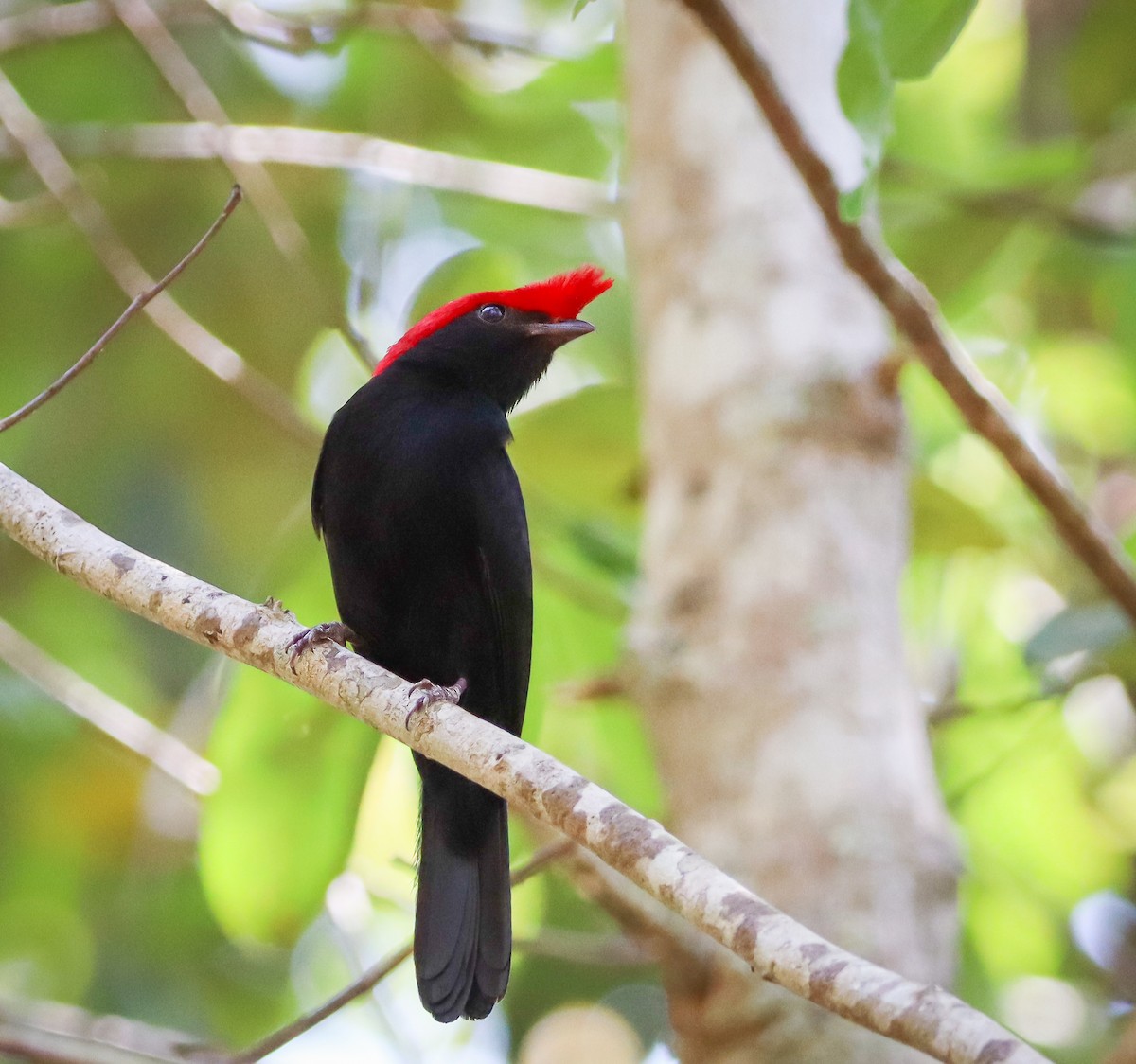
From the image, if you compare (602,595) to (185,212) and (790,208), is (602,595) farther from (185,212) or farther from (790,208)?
(185,212)

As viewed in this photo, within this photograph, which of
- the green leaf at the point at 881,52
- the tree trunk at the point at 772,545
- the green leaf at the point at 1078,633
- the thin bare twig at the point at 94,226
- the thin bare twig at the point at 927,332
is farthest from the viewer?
the thin bare twig at the point at 94,226

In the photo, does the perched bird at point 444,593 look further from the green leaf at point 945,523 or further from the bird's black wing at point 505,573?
the green leaf at point 945,523

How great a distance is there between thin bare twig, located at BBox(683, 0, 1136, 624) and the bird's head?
100 cm

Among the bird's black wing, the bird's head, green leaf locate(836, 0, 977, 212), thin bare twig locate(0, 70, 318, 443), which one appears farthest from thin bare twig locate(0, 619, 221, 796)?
green leaf locate(836, 0, 977, 212)

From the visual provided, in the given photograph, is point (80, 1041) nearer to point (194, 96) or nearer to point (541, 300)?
point (541, 300)

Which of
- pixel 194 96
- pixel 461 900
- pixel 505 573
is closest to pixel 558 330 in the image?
pixel 505 573

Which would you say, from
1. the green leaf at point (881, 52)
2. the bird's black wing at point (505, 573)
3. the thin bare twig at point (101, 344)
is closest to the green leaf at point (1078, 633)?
the bird's black wing at point (505, 573)

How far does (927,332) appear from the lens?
3080 mm

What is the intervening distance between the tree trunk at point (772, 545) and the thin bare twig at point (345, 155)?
76 cm

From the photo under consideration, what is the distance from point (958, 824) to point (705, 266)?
8.23ft

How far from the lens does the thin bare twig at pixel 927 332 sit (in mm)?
2898

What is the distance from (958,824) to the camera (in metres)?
5.42

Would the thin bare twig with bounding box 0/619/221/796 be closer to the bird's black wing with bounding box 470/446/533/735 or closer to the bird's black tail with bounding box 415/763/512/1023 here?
the bird's black tail with bounding box 415/763/512/1023

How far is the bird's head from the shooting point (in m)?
3.90
